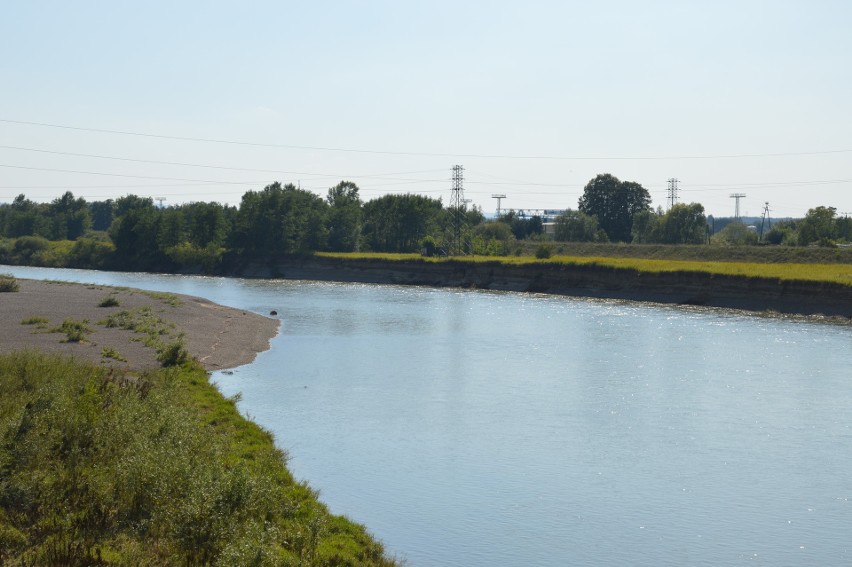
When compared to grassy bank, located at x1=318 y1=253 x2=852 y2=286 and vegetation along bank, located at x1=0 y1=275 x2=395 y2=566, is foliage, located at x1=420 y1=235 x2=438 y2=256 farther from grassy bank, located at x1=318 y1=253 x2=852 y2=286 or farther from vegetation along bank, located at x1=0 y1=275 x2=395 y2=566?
vegetation along bank, located at x1=0 y1=275 x2=395 y2=566

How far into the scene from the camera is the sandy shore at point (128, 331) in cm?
3656

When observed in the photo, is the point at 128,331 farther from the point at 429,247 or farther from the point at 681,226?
the point at 681,226

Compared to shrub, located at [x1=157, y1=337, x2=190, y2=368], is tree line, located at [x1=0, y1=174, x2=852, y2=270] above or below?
above

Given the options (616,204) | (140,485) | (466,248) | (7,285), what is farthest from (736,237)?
(140,485)

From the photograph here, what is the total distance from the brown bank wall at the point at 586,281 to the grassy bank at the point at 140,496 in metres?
57.4

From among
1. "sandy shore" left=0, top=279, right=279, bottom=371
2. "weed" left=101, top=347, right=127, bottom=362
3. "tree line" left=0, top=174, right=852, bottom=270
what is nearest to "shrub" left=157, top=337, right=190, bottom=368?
"sandy shore" left=0, top=279, right=279, bottom=371

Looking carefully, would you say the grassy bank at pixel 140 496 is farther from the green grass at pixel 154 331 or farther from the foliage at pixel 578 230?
the foliage at pixel 578 230

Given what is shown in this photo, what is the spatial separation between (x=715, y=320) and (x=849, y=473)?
42.1m

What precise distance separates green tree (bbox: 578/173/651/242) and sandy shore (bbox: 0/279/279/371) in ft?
354

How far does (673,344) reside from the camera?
166ft

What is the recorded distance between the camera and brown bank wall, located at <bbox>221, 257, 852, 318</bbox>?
234 feet

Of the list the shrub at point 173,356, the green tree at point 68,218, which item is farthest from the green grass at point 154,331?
the green tree at point 68,218

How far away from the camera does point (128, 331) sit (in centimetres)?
4512

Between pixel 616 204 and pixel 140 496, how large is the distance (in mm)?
159600
